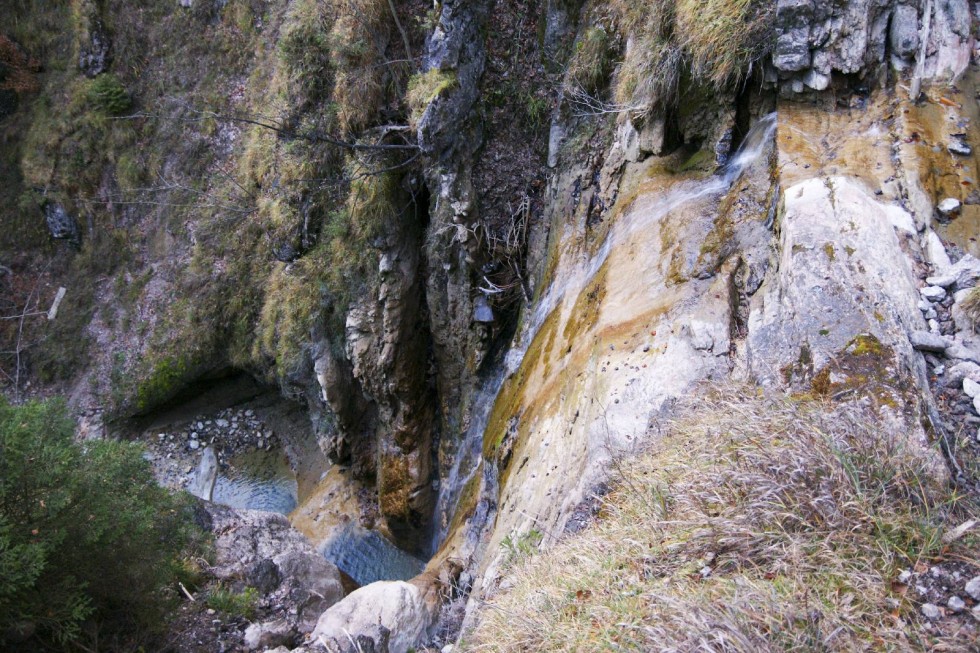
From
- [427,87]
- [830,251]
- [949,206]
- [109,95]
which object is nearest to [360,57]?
[427,87]

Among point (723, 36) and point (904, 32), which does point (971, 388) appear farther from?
point (723, 36)

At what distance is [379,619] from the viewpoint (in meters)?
4.99

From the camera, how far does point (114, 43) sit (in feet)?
47.8

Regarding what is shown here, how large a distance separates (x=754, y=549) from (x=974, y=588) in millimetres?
740

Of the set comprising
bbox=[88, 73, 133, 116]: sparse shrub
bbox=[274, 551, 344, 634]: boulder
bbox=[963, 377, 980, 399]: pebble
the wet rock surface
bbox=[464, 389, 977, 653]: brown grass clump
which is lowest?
the wet rock surface

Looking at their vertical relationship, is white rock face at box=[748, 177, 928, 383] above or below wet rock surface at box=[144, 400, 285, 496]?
above

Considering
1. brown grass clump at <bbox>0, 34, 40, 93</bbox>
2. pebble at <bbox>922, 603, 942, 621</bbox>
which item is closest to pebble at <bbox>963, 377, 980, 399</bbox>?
pebble at <bbox>922, 603, 942, 621</bbox>

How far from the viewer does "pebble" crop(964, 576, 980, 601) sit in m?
2.08

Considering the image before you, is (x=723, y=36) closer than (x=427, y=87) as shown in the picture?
Yes

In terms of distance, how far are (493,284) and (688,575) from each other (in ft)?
18.6

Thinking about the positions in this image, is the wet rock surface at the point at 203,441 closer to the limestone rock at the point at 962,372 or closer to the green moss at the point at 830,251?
the green moss at the point at 830,251

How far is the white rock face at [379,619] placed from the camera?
4.79 m

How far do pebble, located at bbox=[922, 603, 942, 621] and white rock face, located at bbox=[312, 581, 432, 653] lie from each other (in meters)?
3.93

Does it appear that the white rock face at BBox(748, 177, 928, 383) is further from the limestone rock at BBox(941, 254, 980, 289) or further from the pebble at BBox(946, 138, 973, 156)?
the pebble at BBox(946, 138, 973, 156)
